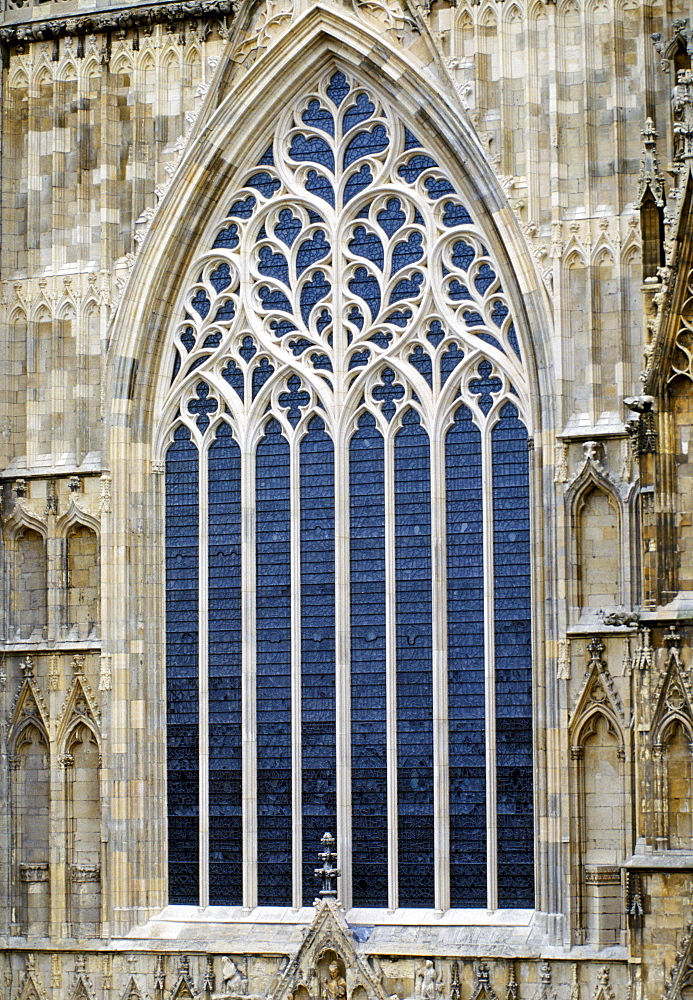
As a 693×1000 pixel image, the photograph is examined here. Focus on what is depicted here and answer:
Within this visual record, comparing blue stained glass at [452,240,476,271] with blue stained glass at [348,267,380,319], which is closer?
blue stained glass at [452,240,476,271]

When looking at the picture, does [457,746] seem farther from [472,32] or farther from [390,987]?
[472,32]

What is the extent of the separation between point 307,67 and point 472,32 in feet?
6.30

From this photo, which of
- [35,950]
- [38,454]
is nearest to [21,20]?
[38,454]

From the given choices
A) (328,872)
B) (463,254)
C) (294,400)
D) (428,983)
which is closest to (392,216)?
(463,254)

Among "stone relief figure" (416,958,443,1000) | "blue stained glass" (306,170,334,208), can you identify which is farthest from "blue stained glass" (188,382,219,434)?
"stone relief figure" (416,958,443,1000)

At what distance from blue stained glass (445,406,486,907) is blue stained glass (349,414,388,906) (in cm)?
73

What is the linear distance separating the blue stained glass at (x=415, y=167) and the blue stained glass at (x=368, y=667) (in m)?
2.56

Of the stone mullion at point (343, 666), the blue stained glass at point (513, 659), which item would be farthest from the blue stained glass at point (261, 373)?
the blue stained glass at point (513, 659)

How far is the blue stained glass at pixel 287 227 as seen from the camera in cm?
2384

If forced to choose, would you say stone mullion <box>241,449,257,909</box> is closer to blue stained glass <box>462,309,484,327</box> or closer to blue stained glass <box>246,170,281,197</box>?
blue stained glass <box>462,309,484,327</box>

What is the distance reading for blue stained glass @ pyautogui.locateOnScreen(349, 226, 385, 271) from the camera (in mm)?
23469

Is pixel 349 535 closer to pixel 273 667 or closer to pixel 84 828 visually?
pixel 273 667

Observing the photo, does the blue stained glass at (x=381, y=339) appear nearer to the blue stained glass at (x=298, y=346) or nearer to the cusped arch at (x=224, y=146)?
the blue stained glass at (x=298, y=346)

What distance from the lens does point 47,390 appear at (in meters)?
24.2
